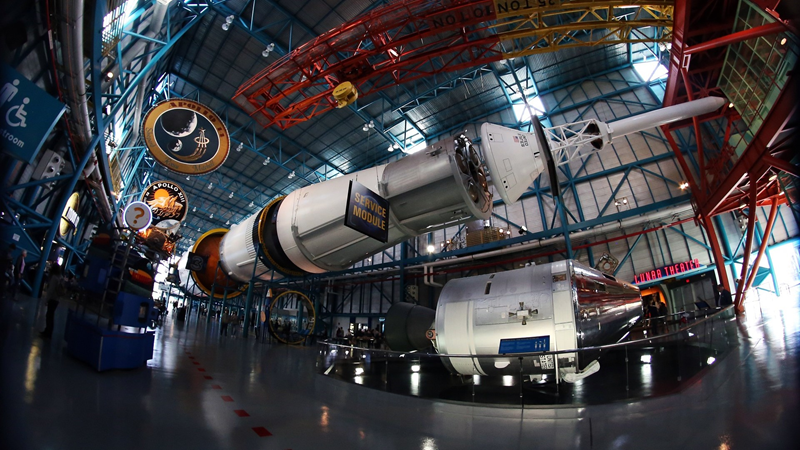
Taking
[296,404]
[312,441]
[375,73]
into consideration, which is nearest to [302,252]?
[296,404]

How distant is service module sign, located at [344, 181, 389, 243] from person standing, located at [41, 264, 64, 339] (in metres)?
5.48

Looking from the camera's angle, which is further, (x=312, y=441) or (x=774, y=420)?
(x=312, y=441)

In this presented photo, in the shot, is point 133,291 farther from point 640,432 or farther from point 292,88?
point 292,88

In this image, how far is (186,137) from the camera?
13.1m

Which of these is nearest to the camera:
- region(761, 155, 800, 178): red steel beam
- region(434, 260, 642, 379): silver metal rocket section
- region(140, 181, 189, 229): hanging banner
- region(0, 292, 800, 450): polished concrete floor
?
region(0, 292, 800, 450): polished concrete floor

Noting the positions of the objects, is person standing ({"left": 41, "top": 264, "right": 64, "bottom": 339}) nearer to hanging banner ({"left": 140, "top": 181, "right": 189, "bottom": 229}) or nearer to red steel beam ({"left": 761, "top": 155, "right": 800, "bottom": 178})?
red steel beam ({"left": 761, "top": 155, "right": 800, "bottom": 178})

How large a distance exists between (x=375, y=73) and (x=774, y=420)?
54.3ft

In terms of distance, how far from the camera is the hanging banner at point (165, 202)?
74.2 feet

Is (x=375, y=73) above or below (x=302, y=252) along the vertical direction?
above

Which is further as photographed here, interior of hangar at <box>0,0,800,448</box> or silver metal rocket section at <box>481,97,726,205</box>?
silver metal rocket section at <box>481,97,726,205</box>

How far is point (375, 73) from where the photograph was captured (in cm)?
1609

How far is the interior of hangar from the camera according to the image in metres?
5.37

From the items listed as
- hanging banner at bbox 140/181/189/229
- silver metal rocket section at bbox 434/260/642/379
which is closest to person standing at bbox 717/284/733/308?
silver metal rocket section at bbox 434/260/642/379

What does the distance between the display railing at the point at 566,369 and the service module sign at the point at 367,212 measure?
8.35 ft
